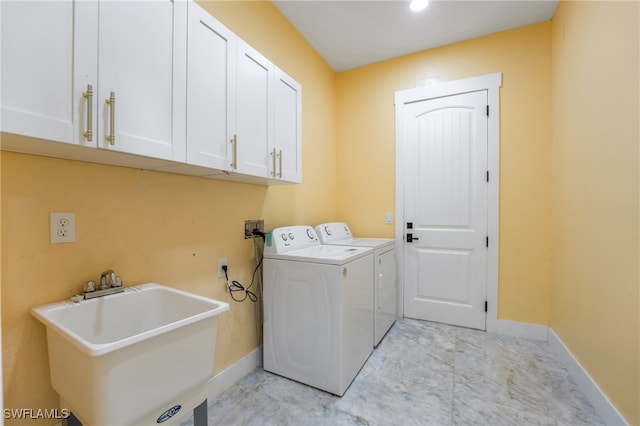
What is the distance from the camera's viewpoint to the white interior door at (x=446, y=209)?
8.73ft

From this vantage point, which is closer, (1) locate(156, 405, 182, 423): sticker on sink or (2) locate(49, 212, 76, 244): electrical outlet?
(1) locate(156, 405, 182, 423): sticker on sink

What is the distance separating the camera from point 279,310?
75.3 inches

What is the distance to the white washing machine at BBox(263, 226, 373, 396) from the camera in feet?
5.60

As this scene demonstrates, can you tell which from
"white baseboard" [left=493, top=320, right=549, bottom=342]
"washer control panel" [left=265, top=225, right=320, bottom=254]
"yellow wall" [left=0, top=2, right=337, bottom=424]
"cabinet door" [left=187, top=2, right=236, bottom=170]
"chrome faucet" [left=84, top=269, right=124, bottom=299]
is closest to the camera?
"yellow wall" [left=0, top=2, right=337, bottom=424]

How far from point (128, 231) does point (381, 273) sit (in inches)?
72.8

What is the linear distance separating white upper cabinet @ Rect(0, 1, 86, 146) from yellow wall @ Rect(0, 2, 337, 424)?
0.33 m

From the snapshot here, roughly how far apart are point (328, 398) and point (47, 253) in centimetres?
158

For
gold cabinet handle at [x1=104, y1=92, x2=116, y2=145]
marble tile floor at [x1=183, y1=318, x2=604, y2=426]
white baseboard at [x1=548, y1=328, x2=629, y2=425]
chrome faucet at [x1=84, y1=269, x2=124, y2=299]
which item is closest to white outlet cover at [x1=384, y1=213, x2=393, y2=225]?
marble tile floor at [x1=183, y1=318, x2=604, y2=426]

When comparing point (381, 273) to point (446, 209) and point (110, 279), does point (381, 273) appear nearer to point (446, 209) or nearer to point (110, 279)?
point (446, 209)

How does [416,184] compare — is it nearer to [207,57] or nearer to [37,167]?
[207,57]

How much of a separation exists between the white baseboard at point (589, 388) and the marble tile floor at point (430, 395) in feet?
0.13

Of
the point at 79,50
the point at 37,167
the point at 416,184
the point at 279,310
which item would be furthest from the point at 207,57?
the point at 416,184

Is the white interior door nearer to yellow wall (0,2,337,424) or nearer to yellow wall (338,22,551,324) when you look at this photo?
yellow wall (338,22,551,324)

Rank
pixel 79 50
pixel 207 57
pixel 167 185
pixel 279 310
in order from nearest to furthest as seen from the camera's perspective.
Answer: pixel 79 50, pixel 207 57, pixel 167 185, pixel 279 310
